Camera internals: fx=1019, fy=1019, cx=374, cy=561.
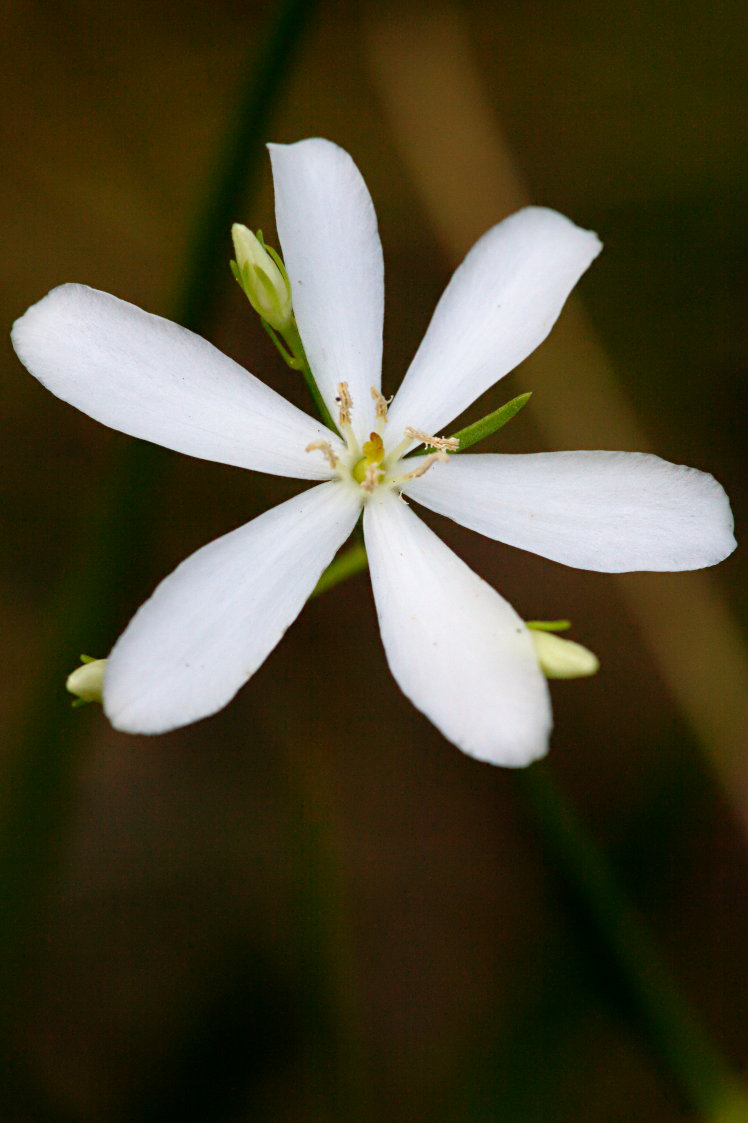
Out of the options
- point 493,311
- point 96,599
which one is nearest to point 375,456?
point 493,311

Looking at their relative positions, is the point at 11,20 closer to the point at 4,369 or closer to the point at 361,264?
the point at 4,369

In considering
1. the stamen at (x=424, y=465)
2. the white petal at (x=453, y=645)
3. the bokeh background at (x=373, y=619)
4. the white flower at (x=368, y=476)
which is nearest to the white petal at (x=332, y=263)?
the white flower at (x=368, y=476)

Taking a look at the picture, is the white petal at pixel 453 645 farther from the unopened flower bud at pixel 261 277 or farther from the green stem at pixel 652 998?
the green stem at pixel 652 998

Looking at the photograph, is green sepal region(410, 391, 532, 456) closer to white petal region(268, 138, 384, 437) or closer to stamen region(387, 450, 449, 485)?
stamen region(387, 450, 449, 485)

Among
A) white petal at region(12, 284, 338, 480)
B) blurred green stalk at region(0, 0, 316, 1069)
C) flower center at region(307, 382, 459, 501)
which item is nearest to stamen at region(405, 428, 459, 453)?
flower center at region(307, 382, 459, 501)

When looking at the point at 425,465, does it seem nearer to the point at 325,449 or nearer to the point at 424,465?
the point at 424,465

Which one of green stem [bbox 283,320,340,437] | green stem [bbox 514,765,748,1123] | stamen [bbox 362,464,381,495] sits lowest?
green stem [bbox 514,765,748,1123]
